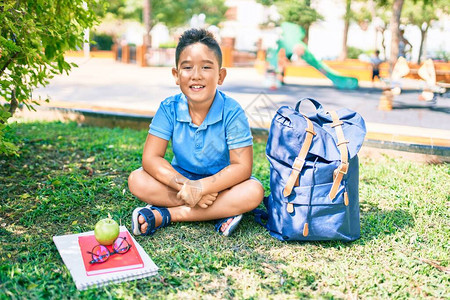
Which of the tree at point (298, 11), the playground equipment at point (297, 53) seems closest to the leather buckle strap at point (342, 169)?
the playground equipment at point (297, 53)

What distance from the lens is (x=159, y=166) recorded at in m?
2.97

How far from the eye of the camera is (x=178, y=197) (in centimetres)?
286

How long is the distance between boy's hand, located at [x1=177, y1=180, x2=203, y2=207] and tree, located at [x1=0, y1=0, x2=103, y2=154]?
47.1 inches

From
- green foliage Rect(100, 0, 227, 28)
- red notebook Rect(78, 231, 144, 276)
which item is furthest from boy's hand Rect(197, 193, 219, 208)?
green foliage Rect(100, 0, 227, 28)

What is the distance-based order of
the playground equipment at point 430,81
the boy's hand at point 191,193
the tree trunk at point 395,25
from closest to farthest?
the boy's hand at point 191,193
the playground equipment at point 430,81
the tree trunk at point 395,25

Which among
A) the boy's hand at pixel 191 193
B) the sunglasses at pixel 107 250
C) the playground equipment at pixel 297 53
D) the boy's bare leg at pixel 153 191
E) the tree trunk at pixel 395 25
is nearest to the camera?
the sunglasses at pixel 107 250

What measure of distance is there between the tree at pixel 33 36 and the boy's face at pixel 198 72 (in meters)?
1.02

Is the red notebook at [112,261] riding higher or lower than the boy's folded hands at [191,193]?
lower

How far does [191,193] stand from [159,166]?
1.10ft

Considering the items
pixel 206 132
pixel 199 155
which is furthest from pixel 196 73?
pixel 199 155

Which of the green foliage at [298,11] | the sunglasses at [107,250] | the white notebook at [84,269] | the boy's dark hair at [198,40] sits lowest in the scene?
the white notebook at [84,269]

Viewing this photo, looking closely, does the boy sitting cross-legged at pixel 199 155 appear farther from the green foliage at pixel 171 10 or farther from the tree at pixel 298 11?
the green foliage at pixel 171 10

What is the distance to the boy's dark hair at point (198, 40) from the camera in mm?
2883

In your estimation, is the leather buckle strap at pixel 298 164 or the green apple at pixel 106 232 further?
the leather buckle strap at pixel 298 164
